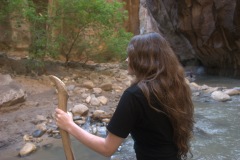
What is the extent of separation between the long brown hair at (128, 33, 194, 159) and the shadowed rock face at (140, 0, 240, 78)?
1165 cm

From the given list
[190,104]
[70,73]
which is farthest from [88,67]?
[190,104]

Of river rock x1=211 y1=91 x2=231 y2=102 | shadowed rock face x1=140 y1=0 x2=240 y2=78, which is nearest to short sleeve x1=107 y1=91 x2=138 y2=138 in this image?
river rock x1=211 y1=91 x2=231 y2=102

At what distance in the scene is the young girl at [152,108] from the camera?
54.6 inches

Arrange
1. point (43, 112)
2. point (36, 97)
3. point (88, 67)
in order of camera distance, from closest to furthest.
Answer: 1. point (43, 112)
2. point (36, 97)
3. point (88, 67)

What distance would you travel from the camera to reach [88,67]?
11852mm

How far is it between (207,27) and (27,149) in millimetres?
10711

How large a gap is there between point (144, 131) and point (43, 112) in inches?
203

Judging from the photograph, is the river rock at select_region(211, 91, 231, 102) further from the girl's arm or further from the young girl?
the girl's arm

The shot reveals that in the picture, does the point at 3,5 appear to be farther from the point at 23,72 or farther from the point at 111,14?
the point at 111,14

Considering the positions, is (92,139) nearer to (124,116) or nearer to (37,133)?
(124,116)

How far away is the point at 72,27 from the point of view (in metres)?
10.3

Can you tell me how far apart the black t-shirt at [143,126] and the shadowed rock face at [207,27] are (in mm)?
11751

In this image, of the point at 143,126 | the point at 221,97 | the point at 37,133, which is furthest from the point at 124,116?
the point at 221,97

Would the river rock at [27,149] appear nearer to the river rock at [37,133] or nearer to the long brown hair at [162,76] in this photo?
the river rock at [37,133]
